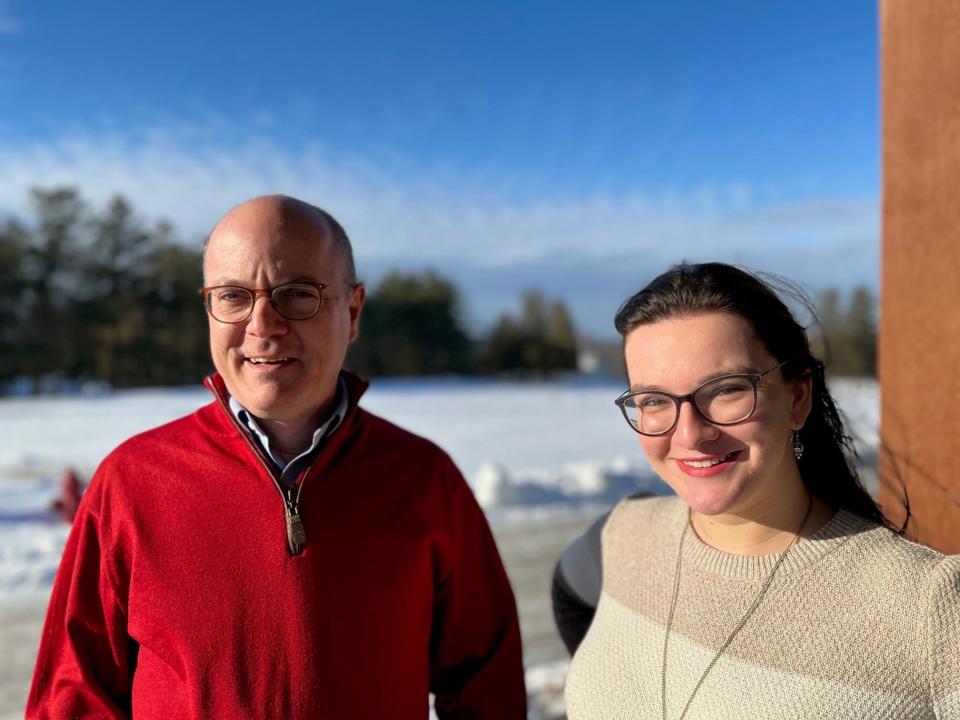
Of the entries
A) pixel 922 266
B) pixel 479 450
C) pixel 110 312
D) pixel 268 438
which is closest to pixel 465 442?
pixel 479 450

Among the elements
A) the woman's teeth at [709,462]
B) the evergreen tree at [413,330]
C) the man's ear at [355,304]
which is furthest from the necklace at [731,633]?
the evergreen tree at [413,330]

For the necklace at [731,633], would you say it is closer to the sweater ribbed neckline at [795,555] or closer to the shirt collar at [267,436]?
the sweater ribbed neckline at [795,555]

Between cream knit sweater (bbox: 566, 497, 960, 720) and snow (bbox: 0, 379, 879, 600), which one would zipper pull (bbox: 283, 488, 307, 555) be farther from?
snow (bbox: 0, 379, 879, 600)

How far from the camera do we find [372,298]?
122ft

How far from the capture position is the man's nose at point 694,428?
156 cm

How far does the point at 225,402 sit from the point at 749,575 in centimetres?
125

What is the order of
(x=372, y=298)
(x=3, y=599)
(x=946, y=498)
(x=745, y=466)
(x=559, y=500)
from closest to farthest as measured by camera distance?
(x=745, y=466) → (x=946, y=498) → (x=3, y=599) → (x=559, y=500) → (x=372, y=298)

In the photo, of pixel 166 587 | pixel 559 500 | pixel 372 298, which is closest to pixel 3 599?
pixel 166 587

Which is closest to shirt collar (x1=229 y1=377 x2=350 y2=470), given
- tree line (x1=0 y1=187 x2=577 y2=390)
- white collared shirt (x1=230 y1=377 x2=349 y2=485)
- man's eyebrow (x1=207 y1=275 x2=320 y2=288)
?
white collared shirt (x1=230 y1=377 x2=349 y2=485)

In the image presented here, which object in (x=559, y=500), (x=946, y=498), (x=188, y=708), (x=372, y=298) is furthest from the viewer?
(x=372, y=298)

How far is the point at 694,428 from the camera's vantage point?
1.56 metres

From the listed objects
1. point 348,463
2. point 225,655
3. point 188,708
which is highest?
point 348,463

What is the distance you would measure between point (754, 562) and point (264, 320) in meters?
1.19

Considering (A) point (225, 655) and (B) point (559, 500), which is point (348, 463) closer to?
(A) point (225, 655)
